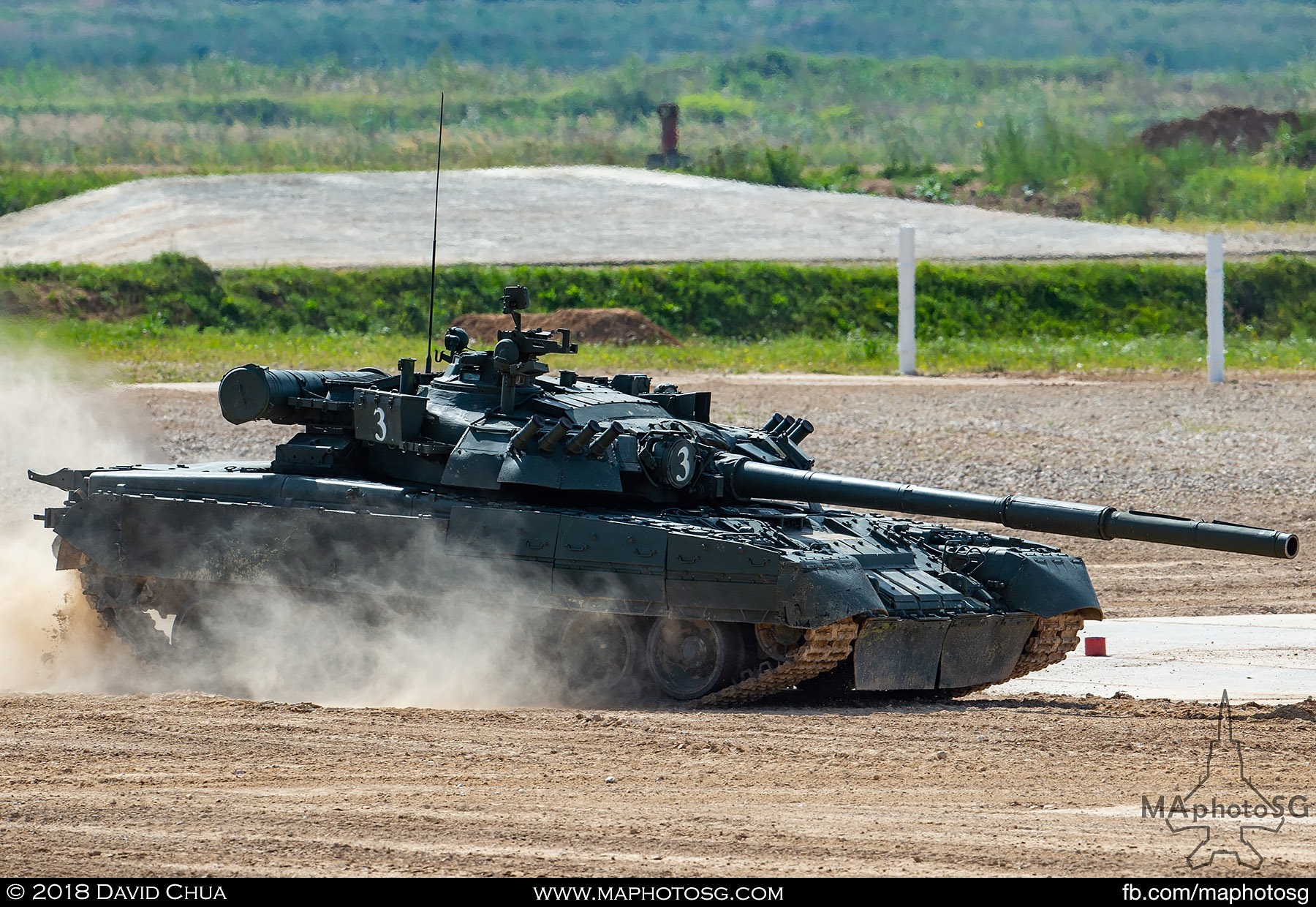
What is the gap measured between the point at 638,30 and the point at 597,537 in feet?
293

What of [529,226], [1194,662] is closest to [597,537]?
[1194,662]

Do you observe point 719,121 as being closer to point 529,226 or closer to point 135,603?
point 529,226

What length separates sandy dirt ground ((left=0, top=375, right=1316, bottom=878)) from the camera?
8.89m

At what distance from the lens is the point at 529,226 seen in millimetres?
40406

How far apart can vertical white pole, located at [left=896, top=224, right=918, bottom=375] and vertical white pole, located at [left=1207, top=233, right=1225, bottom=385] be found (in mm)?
4286

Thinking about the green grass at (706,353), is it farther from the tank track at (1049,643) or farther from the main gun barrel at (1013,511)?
the tank track at (1049,643)

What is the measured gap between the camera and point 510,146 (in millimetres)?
58469

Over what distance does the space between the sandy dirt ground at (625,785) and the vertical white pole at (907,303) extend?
1634 centimetres

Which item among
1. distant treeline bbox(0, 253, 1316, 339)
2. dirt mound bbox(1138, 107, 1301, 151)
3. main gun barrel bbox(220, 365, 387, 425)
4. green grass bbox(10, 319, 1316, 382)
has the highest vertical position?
dirt mound bbox(1138, 107, 1301, 151)

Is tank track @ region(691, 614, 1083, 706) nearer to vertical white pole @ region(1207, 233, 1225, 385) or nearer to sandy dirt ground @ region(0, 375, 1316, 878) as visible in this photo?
sandy dirt ground @ region(0, 375, 1316, 878)

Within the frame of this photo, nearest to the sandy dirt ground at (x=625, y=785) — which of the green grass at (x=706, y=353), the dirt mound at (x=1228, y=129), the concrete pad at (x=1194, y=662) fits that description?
the concrete pad at (x=1194, y=662)

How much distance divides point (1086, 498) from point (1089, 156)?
26965mm

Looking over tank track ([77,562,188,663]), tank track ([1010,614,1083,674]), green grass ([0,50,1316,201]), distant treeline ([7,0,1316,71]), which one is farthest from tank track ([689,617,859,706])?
distant treeline ([7,0,1316,71])
